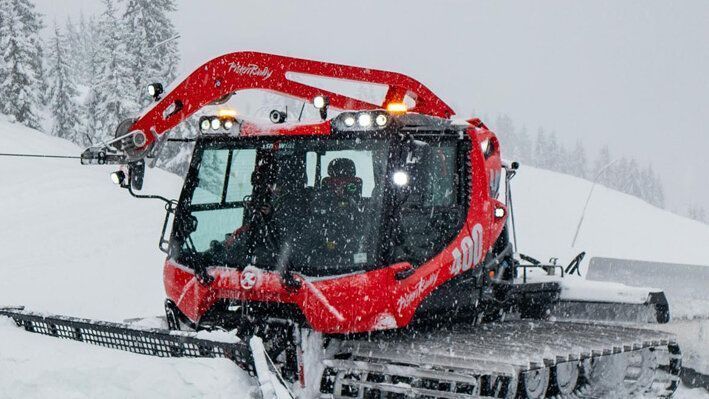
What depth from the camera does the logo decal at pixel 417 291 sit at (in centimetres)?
611

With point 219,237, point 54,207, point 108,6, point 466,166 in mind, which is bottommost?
point 54,207

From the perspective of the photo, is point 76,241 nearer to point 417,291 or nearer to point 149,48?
point 417,291

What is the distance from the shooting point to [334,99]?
28.2 feet

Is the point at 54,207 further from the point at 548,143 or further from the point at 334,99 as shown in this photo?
the point at 548,143

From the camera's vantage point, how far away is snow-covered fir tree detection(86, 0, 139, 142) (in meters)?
38.5

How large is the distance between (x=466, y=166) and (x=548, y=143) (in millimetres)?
82266

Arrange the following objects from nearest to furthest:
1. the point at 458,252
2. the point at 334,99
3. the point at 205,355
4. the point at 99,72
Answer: the point at 205,355, the point at 458,252, the point at 334,99, the point at 99,72

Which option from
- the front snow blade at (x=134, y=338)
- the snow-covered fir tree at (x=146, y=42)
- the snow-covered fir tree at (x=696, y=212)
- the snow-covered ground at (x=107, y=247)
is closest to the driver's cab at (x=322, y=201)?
the front snow blade at (x=134, y=338)

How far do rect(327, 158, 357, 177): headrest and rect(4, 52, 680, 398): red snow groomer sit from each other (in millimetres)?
11

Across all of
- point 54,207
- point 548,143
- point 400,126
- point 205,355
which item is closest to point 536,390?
point 400,126

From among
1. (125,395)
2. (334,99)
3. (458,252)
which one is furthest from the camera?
(334,99)

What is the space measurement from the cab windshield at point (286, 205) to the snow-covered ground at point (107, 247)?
143 centimetres

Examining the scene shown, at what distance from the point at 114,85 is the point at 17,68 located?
15.6 feet

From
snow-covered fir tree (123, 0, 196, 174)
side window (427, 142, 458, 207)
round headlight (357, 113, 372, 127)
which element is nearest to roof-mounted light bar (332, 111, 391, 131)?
round headlight (357, 113, 372, 127)
